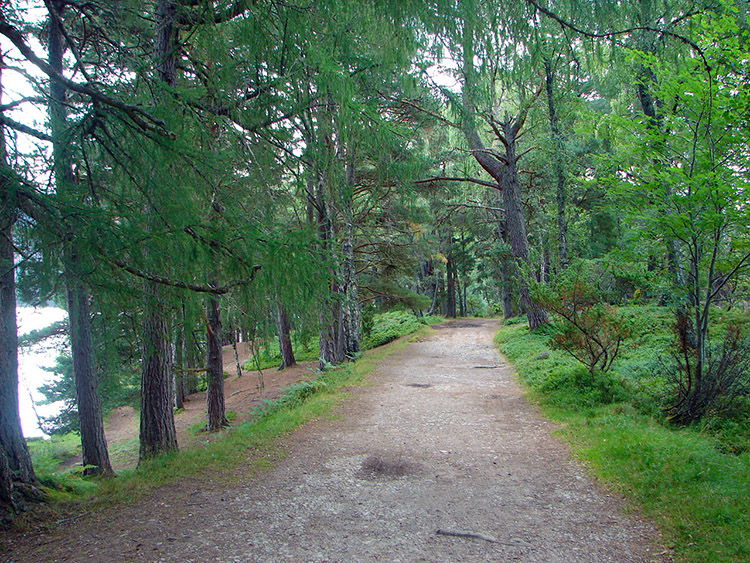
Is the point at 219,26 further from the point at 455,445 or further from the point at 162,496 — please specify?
the point at 455,445

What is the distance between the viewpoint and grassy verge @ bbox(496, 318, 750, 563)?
3199mm

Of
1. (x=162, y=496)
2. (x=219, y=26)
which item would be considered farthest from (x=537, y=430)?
(x=219, y=26)

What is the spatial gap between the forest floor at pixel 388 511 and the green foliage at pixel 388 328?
37.3 ft

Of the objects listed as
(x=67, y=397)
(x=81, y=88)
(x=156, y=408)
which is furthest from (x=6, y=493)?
(x=67, y=397)

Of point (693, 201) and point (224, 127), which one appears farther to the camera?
point (693, 201)

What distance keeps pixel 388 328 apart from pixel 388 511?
16.0 m

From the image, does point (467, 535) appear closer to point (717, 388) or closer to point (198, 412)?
point (717, 388)

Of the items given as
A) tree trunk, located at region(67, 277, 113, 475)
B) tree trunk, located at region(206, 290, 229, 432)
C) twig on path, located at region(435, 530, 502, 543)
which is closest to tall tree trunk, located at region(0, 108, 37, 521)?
tree trunk, located at region(67, 277, 113, 475)

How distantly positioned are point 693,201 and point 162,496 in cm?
649

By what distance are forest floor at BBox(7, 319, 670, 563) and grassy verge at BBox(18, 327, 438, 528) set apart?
0.72 feet

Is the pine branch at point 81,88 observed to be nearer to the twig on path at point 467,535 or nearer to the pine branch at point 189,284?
the pine branch at point 189,284

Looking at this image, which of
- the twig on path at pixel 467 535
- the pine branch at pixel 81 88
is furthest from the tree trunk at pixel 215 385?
the twig on path at pixel 467 535

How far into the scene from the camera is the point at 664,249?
241 inches

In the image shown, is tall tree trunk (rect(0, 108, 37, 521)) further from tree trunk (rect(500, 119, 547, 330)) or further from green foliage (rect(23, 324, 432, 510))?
tree trunk (rect(500, 119, 547, 330))
